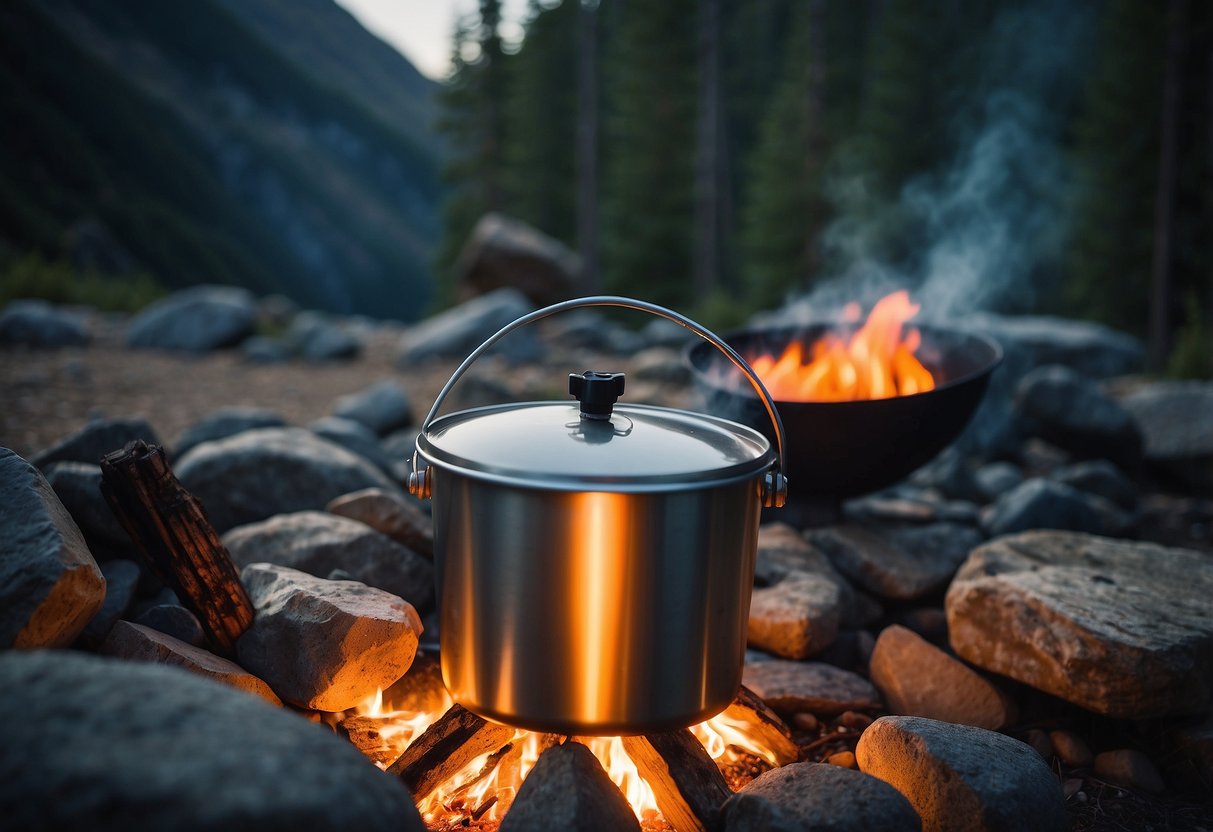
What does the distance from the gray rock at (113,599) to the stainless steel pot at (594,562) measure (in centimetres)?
83

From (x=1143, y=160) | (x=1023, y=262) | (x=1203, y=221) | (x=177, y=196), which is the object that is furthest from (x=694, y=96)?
(x=177, y=196)

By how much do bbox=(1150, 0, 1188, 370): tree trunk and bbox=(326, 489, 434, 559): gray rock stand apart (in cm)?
955

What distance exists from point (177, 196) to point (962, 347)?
5109 centimetres

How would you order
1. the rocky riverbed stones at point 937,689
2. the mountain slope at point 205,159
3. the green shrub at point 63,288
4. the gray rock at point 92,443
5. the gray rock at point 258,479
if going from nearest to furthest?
the rocky riverbed stones at point 937,689 < the gray rock at point 92,443 < the gray rock at point 258,479 < the green shrub at point 63,288 < the mountain slope at point 205,159

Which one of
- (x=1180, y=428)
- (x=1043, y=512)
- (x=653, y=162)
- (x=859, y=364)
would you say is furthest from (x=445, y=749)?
(x=653, y=162)

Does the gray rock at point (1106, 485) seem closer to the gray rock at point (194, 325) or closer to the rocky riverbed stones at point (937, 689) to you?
the rocky riverbed stones at point (937, 689)

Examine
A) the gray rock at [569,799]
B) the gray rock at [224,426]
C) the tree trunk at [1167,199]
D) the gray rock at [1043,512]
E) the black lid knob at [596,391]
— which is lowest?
the gray rock at [569,799]

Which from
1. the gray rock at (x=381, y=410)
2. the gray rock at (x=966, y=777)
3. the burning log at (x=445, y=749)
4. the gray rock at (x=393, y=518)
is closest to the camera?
the gray rock at (x=966, y=777)

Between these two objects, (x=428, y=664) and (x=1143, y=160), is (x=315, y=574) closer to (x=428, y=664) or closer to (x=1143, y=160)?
(x=428, y=664)

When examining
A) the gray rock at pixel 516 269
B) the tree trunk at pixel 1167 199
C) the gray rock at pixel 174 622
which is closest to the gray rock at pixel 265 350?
the gray rock at pixel 516 269

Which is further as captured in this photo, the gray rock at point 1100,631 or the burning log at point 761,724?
the burning log at point 761,724

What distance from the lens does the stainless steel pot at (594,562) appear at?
146 cm

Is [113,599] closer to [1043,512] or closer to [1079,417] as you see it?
[1043,512]

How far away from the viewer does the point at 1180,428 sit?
14.8 ft
